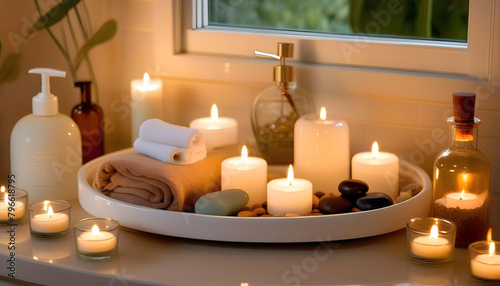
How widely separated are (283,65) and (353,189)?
0.35 m

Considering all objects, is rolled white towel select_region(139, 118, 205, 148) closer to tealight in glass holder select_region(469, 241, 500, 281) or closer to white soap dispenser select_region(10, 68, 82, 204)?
white soap dispenser select_region(10, 68, 82, 204)

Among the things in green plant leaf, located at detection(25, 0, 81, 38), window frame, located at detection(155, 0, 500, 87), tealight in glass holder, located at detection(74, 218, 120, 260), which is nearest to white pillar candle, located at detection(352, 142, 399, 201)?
window frame, located at detection(155, 0, 500, 87)

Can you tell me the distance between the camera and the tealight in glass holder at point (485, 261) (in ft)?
3.14

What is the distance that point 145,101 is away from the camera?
1537 millimetres

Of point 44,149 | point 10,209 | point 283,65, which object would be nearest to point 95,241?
point 10,209

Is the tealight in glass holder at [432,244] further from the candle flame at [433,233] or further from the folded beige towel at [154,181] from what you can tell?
the folded beige towel at [154,181]

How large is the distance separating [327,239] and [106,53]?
88 cm

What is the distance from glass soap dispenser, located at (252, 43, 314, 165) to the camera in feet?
4.71

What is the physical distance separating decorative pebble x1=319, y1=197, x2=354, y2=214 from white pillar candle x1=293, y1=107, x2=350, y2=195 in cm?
15

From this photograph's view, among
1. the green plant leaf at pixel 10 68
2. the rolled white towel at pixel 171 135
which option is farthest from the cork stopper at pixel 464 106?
the green plant leaf at pixel 10 68

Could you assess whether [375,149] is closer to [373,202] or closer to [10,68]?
[373,202]

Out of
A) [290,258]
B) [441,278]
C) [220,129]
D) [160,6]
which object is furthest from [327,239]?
[160,6]

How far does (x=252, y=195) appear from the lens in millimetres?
1240

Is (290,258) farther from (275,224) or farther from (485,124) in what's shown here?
(485,124)
